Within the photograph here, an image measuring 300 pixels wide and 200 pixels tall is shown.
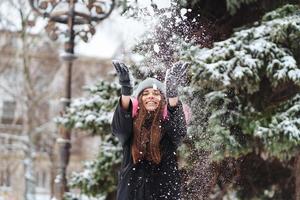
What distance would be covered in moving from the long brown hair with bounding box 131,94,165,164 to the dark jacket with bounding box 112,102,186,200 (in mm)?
42

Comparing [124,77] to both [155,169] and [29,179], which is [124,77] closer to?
[155,169]

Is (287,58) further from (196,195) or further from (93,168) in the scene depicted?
(93,168)

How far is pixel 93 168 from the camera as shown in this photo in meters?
8.20

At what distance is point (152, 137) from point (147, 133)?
0.04 meters

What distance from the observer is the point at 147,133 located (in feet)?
13.1

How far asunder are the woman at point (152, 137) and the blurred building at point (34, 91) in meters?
13.7

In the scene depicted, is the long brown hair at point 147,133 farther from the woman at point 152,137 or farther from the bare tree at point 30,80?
the bare tree at point 30,80

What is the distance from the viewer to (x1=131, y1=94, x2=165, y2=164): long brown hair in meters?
3.99

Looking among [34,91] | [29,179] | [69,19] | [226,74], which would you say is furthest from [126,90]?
[34,91]

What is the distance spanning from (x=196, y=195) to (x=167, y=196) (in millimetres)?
1642

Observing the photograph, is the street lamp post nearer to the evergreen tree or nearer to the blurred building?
the evergreen tree

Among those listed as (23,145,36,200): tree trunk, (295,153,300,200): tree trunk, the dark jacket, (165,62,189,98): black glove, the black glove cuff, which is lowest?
(23,145,36,200): tree trunk

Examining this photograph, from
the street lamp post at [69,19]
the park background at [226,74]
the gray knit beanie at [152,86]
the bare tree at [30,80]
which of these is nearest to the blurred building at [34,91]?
the bare tree at [30,80]

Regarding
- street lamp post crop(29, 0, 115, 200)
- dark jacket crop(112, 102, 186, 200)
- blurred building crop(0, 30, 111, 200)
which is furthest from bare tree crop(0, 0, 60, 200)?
dark jacket crop(112, 102, 186, 200)
